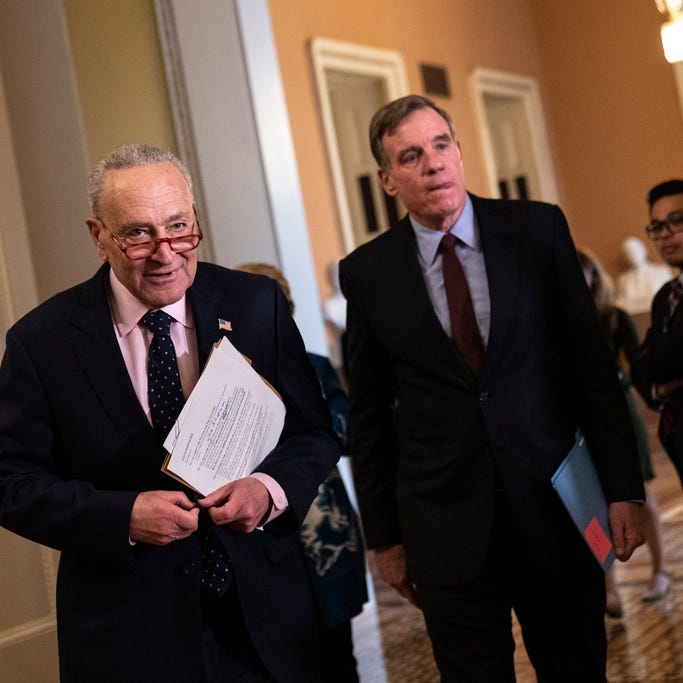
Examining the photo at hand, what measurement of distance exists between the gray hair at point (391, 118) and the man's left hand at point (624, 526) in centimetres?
95

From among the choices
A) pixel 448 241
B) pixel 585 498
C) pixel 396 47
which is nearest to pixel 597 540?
pixel 585 498

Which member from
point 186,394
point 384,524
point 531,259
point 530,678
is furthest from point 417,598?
point 530,678

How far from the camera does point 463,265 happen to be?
267 centimetres

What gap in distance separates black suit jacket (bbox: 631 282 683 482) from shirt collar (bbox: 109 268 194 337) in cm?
206

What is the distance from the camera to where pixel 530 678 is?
4.19 meters

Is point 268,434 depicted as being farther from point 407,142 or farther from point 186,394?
point 407,142

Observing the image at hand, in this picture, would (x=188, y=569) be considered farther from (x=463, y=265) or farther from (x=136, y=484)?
(x=463, y=265)

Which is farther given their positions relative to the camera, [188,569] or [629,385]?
[629,385]

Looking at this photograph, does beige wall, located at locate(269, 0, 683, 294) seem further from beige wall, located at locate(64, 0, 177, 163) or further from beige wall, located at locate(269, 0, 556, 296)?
beige wall, located at locate(64, 0, 177, 163)

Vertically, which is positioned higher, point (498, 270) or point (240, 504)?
point (498, 270)

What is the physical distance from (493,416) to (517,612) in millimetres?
476

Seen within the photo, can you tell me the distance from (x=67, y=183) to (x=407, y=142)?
5.58ft

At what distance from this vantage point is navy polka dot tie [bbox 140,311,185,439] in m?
2.01

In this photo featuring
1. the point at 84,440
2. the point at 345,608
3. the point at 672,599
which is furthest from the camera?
the point at 672,599
